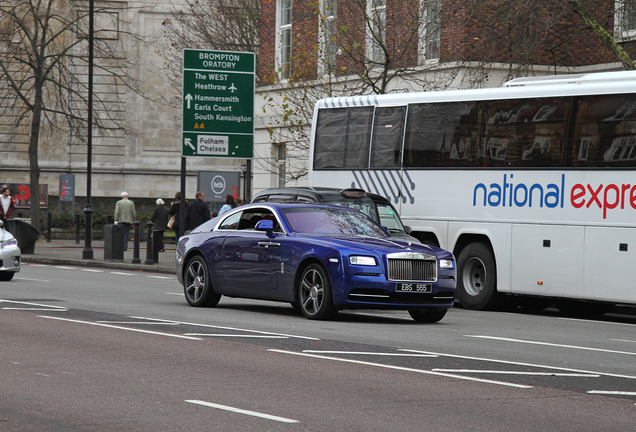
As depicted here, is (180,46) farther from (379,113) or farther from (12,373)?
(12,373)

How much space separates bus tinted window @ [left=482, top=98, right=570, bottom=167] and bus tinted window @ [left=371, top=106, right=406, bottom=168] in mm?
2020

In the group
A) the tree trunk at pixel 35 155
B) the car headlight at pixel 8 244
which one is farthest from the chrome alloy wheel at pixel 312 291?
the tree trunk at pixel 35 155

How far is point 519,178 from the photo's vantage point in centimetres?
1705

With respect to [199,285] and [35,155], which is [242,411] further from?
[35,155]

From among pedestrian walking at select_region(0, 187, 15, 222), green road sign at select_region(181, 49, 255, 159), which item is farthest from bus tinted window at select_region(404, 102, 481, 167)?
pedestrian walking at select_region(0, 187, 15, 222)

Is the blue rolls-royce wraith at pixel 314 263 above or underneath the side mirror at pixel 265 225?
underneath

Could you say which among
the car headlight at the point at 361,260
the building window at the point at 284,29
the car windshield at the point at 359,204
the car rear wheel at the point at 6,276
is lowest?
the car rear wheel at the point at 6,276

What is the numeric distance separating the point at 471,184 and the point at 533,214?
1.36 m

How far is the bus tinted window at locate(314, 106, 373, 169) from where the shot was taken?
1983 cm

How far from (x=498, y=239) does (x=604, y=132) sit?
8.49ft

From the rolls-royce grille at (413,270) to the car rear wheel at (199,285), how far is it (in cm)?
321

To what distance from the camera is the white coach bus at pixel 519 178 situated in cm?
1573

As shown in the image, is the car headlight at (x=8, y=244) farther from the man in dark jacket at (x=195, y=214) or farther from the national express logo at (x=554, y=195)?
the national express logo at (x=554, y=195)

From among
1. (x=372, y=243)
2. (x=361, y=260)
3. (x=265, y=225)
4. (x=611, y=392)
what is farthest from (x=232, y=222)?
(x=611, y=392)
